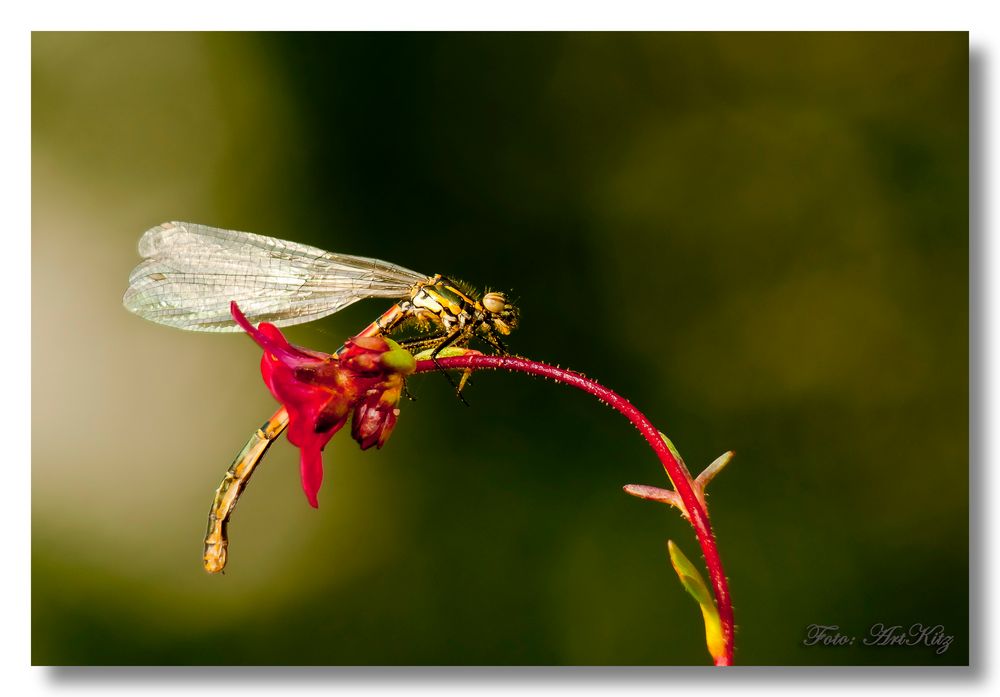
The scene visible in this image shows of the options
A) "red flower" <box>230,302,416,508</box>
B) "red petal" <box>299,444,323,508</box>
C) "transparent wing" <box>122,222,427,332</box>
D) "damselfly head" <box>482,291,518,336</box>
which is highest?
"transparent wing" <box>122,222,427,332</box>

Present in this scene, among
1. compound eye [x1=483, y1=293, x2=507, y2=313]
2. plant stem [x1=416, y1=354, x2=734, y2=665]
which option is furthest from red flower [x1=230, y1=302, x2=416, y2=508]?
compound eye [x1=483, y1=293, x2=507, y2=313]

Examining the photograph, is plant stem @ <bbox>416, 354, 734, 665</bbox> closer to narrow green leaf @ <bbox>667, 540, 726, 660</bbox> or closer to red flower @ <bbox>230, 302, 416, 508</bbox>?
narrow green leaf @ <bbox>667, 540, 726, 660</bbox>

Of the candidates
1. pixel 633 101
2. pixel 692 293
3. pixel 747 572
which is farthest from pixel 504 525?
pixel 633 101

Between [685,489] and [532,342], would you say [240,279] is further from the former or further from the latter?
[532,342]

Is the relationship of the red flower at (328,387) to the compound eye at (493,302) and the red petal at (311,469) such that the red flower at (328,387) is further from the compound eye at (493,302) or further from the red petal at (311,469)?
the compound eye at (493,302)

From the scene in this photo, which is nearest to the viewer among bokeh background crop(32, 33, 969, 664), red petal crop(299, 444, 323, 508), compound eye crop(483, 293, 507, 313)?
red petal crop(299, 444, 323, 508)

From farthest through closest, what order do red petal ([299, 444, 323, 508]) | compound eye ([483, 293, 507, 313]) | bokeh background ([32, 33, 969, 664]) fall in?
bokeh background ([32, 33, 969, 664])
compound eye ([483, 293, 507, 313])
red petal ([299, 444, 323, 508])

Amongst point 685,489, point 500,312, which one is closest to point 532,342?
point 500,312

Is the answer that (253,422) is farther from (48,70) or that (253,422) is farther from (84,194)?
(48,70)
